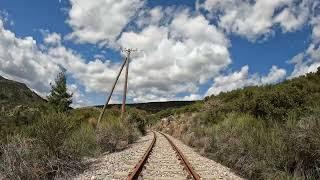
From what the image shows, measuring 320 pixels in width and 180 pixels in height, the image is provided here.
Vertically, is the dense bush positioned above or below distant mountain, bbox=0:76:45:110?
below

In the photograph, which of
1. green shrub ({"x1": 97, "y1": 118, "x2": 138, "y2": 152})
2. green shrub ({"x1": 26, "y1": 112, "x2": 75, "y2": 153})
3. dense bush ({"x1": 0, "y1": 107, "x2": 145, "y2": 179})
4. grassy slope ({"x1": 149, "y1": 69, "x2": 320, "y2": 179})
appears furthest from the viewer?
green shrub ({"x1": 97, "y1": 118, "x2": 138, "y2": 152})

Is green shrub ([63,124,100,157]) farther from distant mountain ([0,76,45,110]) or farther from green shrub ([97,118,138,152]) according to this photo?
distant mountain ([0,76,45,110])

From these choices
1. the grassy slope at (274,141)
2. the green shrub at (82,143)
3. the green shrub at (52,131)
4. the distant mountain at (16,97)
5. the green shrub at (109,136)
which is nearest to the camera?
the grassy slope at (274,141)

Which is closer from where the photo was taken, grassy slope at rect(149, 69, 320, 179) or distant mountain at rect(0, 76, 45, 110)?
grassy slope at rect(149, 69, 320, 179)

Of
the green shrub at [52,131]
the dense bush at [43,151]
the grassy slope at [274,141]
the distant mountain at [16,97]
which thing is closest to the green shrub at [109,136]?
the grassy slope at [274,141]

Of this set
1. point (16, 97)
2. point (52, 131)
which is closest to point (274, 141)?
point (52, 131)

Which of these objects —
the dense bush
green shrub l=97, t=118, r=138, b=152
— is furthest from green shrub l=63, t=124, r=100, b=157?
green shrub l=97, t=118, r=138, b=152

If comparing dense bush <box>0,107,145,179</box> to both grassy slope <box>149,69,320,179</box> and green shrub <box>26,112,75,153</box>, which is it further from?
grassy slope <box>149,69,320,179</box>

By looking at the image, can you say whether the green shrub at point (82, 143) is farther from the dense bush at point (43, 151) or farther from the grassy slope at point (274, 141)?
the grassy slope at point (274, 141)

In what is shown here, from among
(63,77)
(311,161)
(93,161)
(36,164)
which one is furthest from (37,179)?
(63,77)

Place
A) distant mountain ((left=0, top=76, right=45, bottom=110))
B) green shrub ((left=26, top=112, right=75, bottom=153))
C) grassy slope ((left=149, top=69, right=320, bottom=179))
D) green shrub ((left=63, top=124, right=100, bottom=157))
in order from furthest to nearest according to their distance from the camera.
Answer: distant mountain ((left=0, top=76, right=45, bottom=110)) → green shrub ((left=63, top=124, right=100, bottom=157)) → green shrub ((left=26, top=112, right=75, bottom=153)) → grassy slope ((left=149, top=69, right=320, bottom=179))

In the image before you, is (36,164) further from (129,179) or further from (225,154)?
(225,154)

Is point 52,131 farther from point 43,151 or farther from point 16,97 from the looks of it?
point 16,97

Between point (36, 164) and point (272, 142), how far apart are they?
5.91 metres
